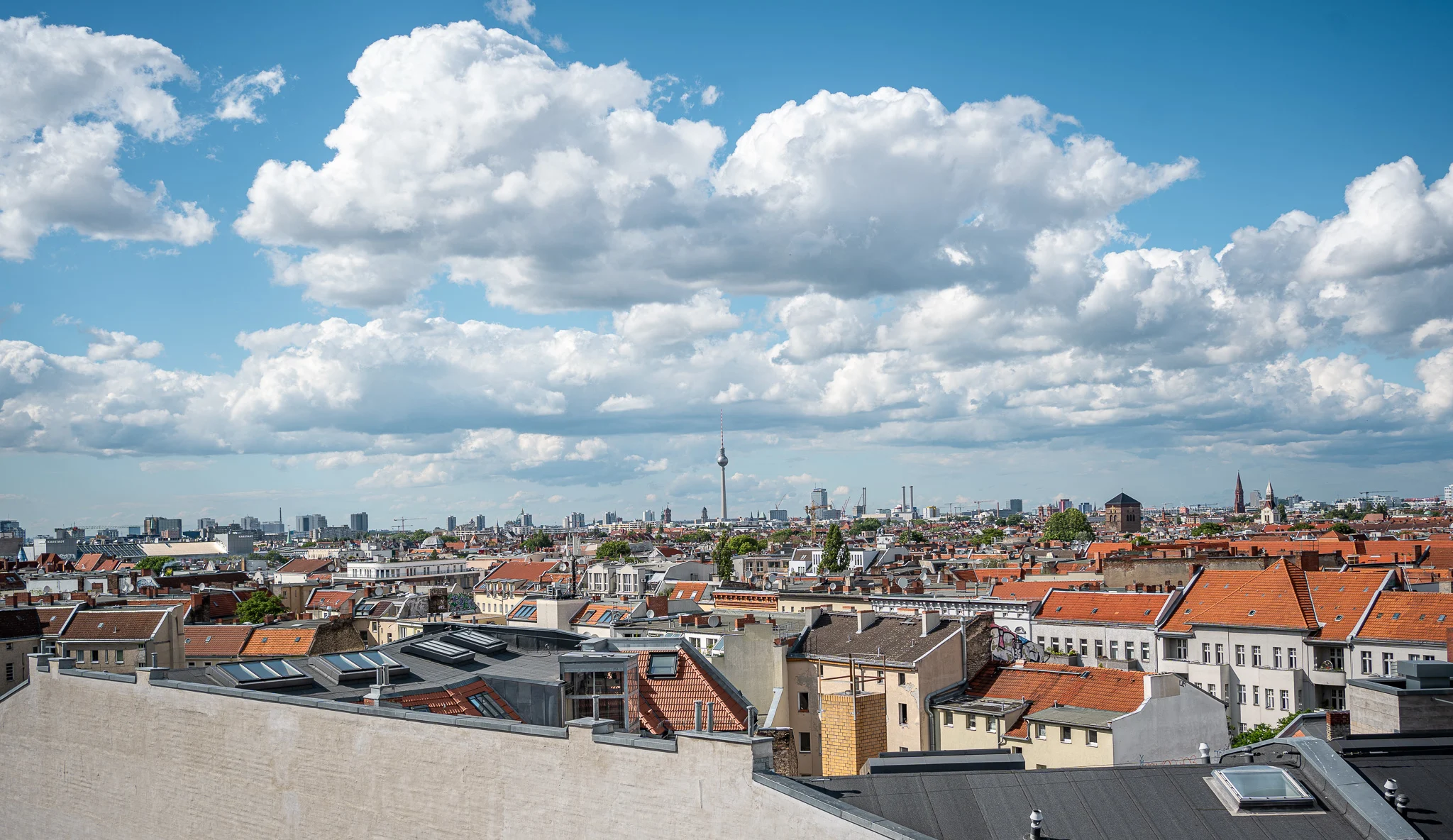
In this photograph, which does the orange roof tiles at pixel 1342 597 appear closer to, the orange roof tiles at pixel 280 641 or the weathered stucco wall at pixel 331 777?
the weathered stucco wall at pixel 331 777

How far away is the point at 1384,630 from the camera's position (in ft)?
189

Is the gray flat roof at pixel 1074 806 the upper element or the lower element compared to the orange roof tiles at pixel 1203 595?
upper

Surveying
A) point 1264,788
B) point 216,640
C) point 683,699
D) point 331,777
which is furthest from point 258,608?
point 1264,788

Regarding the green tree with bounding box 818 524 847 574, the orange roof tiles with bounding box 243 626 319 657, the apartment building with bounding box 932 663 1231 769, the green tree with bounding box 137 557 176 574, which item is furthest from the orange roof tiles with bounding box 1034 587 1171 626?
the green tree with bounding box 137 557 176 574

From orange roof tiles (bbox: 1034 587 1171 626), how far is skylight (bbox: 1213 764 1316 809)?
5597 cm

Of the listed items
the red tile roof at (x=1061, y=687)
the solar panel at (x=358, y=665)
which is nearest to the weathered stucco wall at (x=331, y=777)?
the solar panel at (x=358, y=665)

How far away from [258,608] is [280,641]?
35304mm

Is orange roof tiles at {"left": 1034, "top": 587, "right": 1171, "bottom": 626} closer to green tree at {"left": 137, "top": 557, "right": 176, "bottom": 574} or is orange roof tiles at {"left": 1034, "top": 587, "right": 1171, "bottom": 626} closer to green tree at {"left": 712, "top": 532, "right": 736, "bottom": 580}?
green tree at {"left": 712, "top": 532, "right": 736, "bottom": 580}

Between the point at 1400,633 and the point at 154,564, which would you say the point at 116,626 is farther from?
the point at 154,564

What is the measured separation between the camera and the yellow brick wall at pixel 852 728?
90.0 ft

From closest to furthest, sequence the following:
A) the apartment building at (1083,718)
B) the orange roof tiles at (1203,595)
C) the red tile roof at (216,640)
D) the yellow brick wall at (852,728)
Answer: the yellow brick wall at (852,728) → the apartment building at (1083,718) → the orange roof tiles at (1203,595) → the red tile roof at (216,640)

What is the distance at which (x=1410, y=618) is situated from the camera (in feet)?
189

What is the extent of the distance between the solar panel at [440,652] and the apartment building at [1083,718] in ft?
60.7

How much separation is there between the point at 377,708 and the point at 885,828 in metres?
9.92
